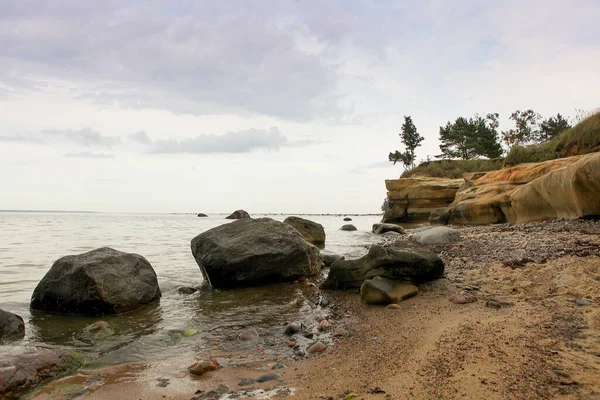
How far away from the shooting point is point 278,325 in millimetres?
5449

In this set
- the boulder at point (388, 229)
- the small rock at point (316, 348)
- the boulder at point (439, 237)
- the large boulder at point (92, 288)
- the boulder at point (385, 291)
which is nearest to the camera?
the small rock at point (316, 348)

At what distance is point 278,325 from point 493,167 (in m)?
35.7

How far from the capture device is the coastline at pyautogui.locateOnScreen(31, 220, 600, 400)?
276cm

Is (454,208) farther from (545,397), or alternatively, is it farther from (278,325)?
(545,397)

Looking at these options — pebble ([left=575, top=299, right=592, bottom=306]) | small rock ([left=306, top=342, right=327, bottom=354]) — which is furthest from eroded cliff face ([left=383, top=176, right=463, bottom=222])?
small rock ([left=306, top=342, right=327, bottom=354])

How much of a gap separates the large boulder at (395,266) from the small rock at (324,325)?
171 centimetres

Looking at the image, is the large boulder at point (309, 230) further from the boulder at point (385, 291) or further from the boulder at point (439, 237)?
the boulder at point (385, 291)

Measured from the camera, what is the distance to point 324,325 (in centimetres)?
508

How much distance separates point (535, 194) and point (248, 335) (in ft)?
44.3

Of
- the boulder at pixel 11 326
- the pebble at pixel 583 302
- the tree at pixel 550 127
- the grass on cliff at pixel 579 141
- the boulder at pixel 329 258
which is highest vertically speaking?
the tree at pixel 550 127

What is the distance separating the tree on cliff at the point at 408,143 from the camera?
187ft

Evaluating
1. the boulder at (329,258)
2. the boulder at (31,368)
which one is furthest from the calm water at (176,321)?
the boulder at (329,258)

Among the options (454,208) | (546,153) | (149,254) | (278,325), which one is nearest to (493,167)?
(546,153)

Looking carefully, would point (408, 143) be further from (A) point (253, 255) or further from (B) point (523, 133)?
(A) point (253, 255)
